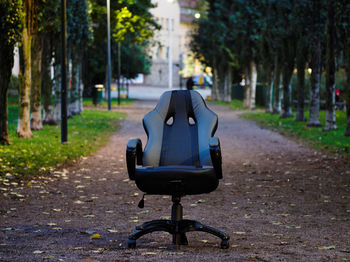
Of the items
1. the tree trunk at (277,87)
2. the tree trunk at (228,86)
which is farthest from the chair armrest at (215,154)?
the tree trunk at (228,86)

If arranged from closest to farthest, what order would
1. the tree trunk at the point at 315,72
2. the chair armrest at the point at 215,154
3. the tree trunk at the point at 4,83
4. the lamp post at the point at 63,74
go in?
the chair armrest at the point at 215,154
the tree trunk at the point at 4,83
the lamp post at the point at 63,74
the tree trunk at the point at 315,72

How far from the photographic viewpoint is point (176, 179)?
20.5ft

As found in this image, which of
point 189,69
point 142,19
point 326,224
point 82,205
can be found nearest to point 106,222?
point 82,205

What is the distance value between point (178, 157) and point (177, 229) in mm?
875

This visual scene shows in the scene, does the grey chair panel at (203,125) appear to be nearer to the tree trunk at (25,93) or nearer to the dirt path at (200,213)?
the dirt path at (200,213)

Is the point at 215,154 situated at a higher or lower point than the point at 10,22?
lower

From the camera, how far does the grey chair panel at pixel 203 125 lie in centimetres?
697

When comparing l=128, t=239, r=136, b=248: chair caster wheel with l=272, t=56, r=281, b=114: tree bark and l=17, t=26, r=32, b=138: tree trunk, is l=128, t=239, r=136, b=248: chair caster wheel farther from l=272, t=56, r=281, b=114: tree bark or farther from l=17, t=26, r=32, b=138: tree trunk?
l=272, t=56, r=281, b=114: tree bark

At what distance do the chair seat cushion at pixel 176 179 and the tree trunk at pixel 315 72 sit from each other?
1858 cm

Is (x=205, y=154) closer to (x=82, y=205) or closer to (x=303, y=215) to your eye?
(x=303, y=215)

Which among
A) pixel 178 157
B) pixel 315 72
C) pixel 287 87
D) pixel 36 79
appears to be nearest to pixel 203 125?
pixel 178 157

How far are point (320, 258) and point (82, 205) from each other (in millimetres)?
4276

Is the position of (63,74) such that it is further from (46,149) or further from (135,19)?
(135,19)

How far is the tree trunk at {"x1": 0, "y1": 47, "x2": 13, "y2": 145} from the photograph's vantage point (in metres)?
15.8
